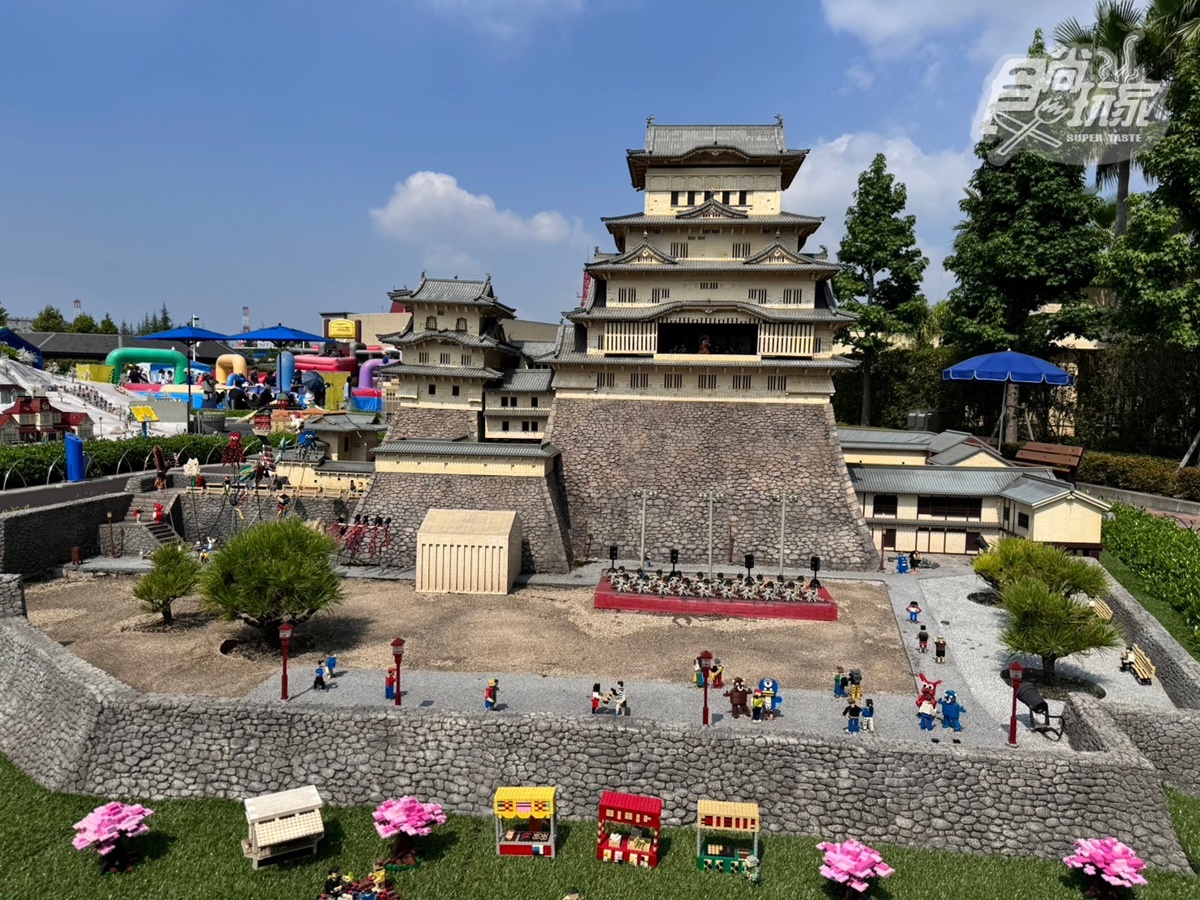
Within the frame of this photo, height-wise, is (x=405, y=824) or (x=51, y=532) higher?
(x=51, y=532)

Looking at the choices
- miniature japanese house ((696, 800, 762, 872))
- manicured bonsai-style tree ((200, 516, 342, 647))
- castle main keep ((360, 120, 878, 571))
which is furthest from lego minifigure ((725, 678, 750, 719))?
manicured bonsai-style tree ((200, 516, 342, 647))

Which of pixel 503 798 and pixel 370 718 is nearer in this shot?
pixel 503 798

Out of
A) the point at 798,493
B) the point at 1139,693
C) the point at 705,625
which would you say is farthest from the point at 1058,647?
the point at 798,493

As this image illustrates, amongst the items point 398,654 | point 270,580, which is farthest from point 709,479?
point 270,580

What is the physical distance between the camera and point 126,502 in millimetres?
33188

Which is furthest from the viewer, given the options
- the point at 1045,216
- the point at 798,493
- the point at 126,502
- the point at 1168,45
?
the point at 1045,216

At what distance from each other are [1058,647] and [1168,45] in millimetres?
35725

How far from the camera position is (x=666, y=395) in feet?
109

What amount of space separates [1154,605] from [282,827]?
26.5m

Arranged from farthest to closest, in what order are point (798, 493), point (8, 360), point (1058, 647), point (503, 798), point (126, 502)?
point (8, 360), point (126, 502), point (798, 493), point (1058, 647), point (503, 798)

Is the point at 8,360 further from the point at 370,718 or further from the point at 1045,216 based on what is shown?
the point at 1045,216

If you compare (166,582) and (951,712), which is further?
(166,582)

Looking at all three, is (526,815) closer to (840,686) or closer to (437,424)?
(840,686)

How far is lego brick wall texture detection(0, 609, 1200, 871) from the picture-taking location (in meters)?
13.6
